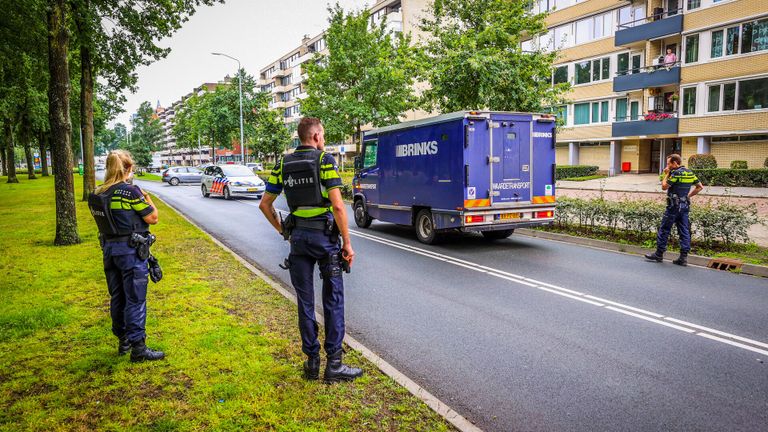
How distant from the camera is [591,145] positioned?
36531 mm

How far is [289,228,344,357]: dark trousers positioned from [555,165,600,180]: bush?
30573 millimetres

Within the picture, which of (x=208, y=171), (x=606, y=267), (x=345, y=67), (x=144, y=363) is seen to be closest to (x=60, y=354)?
(x=144, y=363)

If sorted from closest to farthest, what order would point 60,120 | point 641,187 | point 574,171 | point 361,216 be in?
point 60,120 → point 361,216 → point 641,187 → point 574,171

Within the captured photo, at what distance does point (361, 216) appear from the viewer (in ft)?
47.9

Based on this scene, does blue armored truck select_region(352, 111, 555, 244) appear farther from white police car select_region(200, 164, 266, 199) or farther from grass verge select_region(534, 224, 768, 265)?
white police car select_region(200, 164, 266, 199)

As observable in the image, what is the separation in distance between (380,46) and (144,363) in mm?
28705

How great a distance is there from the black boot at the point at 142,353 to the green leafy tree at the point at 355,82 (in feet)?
83.4

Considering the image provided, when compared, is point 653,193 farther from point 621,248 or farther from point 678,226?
point 678,226

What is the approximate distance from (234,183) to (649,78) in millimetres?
24418

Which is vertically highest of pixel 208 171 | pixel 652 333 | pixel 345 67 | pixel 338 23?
pixel 338 23

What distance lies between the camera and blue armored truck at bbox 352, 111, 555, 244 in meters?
10.4

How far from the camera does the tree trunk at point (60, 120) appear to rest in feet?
34.7

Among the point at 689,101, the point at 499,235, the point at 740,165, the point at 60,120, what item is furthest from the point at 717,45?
the point at 60,120

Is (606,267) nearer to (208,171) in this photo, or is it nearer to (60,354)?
(60,354)
